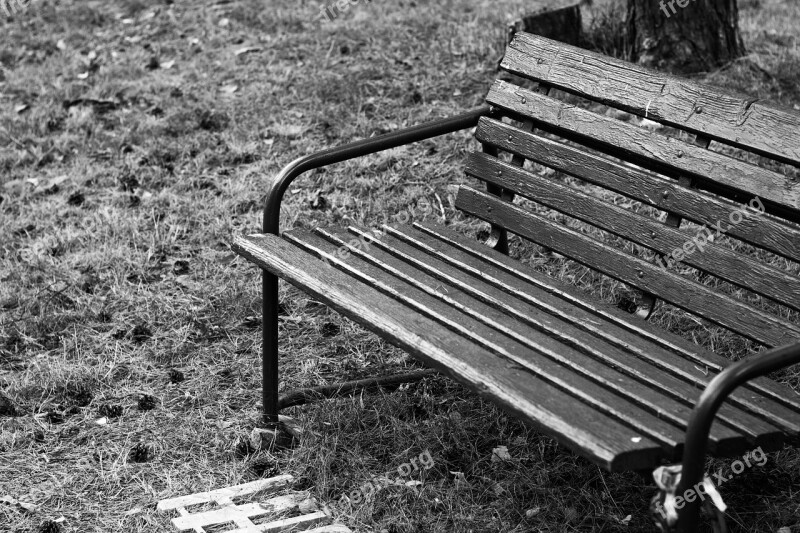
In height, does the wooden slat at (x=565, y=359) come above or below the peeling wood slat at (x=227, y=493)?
above

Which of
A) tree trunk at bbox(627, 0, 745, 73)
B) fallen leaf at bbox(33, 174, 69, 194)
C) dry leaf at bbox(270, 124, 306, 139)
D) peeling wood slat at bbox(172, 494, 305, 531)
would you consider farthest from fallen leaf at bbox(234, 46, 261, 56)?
peeling wood slat at bbox(172, 494, 305, 531)

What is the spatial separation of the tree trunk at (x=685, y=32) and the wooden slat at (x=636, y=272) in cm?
201

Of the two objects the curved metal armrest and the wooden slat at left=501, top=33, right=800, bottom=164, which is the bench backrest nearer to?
the wooden slat at left=501, top=33, right=800, bottom=164

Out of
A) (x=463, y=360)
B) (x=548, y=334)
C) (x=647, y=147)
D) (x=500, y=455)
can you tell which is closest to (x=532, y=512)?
(x=500, y=455)

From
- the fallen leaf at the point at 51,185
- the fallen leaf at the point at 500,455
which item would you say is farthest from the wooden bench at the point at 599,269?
the fallen leaf at the point at 51,185

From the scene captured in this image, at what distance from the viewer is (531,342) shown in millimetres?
2494

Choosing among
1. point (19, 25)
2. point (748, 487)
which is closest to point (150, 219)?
point (748, 487)

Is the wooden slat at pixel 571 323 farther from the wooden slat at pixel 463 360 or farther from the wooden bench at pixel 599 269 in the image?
the wooden slat at pixel 463 360

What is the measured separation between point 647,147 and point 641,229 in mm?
233

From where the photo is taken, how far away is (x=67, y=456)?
3152 mm

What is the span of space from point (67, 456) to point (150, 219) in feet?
5.13

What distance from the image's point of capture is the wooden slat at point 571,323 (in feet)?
7.45

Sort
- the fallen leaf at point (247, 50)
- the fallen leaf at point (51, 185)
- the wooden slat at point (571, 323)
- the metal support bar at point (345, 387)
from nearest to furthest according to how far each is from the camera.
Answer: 1. the wooden slat at point (571, 323)
2. the metal support bar at point (345, 387)
3. the fallen leaf at point (51, 185)
4. the fallen leaf at point (247, 50)
